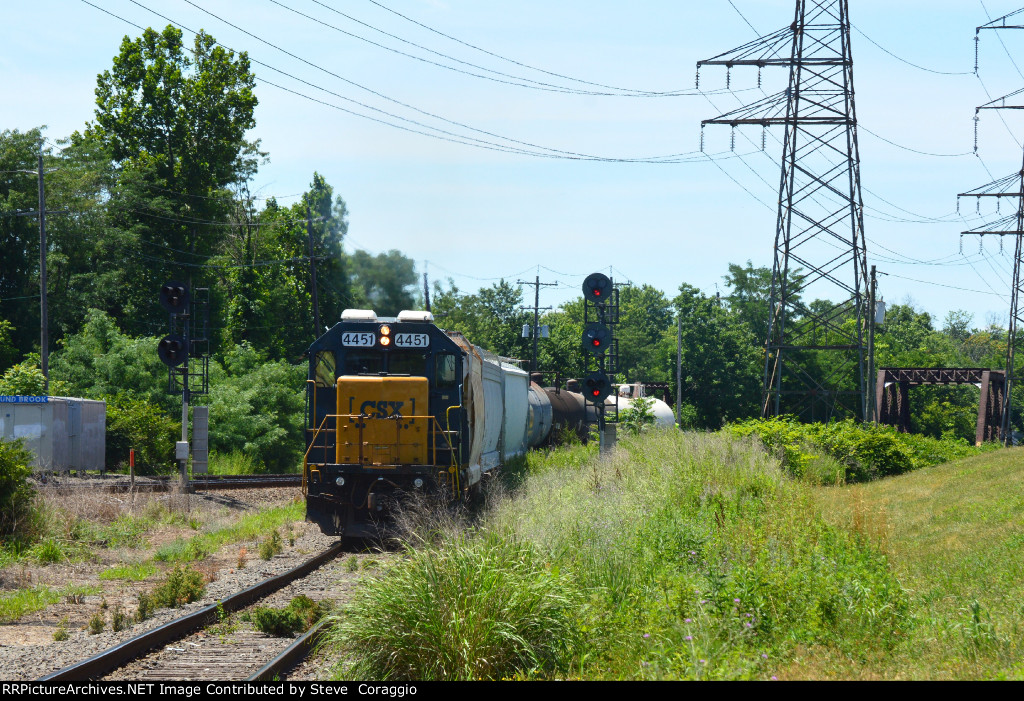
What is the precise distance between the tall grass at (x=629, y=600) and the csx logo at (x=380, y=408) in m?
4.35

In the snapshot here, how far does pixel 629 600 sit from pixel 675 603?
2.67 feet

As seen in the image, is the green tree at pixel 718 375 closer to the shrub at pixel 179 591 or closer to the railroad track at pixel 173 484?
the railroad track at pixel 173 484

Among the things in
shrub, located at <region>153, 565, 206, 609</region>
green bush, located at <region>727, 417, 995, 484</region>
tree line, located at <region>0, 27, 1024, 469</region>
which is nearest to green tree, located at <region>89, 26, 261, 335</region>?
tree line, located at <region>0, 27, 1024, 469</region>

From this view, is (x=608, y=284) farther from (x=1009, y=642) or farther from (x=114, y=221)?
(x=114, y=221)

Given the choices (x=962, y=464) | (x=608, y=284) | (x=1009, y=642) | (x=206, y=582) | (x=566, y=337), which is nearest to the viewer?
(x=1009, y=642)

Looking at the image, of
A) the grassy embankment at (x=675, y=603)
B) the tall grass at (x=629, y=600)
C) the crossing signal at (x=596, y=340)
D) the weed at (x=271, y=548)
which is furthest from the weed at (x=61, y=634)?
the crossing signal at (x=596, y=340)

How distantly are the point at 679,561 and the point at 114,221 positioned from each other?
47.9 m

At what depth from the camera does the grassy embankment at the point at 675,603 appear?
7.61m

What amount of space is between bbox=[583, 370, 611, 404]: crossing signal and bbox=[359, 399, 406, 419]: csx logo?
17.6 ft

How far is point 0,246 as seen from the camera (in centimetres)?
4950

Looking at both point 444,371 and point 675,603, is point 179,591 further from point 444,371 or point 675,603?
point 675,603

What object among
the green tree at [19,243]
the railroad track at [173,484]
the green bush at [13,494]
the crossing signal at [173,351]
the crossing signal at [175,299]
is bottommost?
→ the railroad track at [173,484]

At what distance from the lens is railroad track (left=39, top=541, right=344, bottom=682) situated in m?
8.50
